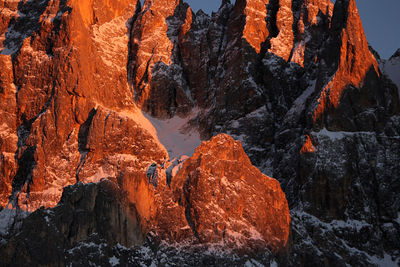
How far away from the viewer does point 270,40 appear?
103750 mm

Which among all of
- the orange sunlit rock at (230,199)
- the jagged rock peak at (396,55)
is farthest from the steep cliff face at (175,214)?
the jagged rock peak at (396,55)

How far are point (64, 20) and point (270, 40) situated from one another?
27882 millimetres

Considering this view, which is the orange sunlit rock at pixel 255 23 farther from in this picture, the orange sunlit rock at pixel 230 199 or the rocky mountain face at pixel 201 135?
the orange sunlit rock at pixel 230 199

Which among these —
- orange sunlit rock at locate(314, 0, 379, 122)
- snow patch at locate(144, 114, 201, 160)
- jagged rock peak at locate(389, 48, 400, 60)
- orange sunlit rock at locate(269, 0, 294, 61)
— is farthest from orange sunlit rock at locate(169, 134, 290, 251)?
jagged rock peak at locate(389, 48, 400, 60)

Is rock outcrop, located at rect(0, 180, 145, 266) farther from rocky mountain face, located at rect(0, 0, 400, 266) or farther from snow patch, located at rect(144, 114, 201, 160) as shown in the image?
snow patch, located at rect(144, 114, 201, 160)

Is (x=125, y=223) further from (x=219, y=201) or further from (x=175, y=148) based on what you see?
(x=175, y=148)

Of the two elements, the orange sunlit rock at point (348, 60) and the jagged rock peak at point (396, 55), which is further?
the jagged rock peak at point (396, 55)

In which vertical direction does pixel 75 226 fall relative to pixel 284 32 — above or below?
below

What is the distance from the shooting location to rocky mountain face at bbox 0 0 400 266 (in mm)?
81812

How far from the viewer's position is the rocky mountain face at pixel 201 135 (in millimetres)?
81812

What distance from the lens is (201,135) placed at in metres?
Result: 100

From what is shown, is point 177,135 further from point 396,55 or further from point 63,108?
point 396,55

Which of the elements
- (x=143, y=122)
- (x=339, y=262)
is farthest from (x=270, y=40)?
(x=339, y=262)

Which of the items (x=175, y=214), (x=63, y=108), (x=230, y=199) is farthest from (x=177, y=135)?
(x=175, y=214)
